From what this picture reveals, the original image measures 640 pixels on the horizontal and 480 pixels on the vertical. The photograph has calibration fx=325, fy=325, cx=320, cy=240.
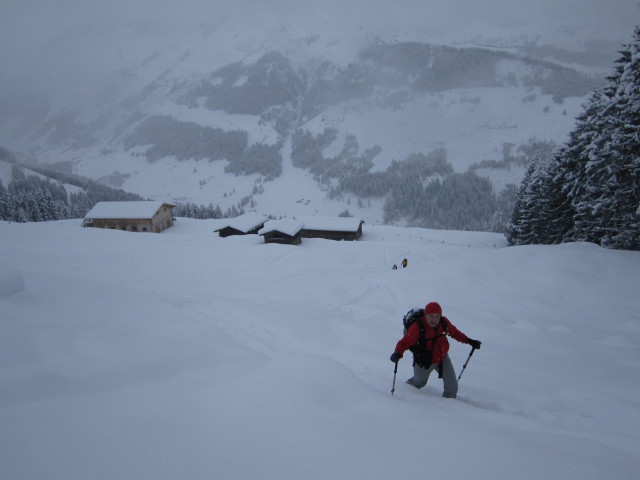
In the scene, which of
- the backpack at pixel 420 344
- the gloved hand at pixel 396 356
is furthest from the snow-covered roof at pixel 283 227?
the gloved hand at pixel 396 356

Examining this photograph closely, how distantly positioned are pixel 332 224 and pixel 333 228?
1418mm

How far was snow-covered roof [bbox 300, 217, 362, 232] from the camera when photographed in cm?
5278

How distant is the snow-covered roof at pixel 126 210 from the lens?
5219cm

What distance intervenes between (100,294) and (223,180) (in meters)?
196

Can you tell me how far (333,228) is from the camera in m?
53.4

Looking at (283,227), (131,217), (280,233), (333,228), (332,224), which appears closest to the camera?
(280,233)

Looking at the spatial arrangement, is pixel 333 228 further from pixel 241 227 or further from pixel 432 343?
pixel 432 343

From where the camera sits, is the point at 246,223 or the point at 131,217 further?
the point at 131,217

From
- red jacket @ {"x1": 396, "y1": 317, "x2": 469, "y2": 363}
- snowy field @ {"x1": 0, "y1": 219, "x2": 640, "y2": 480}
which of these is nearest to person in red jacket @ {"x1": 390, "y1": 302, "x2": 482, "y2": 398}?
red jacket @ {"x1": 396, "y1": 317, "x2": 469, "y2": 363}

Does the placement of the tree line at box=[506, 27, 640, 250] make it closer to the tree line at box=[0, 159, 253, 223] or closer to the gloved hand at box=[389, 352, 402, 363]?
the gloved hand at box=[389, 352, 402, 363]

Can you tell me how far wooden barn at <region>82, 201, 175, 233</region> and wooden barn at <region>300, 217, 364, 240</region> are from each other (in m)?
23.1

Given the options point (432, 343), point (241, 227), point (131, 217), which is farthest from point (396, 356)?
point (131, 217)

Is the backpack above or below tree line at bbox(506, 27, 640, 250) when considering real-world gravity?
below

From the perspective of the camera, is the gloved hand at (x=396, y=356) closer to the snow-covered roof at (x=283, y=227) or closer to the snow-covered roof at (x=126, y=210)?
the snow-covered roof at (x=283, y=227)
